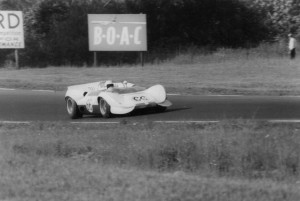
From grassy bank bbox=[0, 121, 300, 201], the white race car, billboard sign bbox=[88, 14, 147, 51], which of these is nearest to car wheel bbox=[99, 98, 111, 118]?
the white race car

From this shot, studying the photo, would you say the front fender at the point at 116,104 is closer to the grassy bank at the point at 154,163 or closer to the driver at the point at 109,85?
the driver at the point at 109,85

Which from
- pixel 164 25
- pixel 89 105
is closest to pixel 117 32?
pixel 164 25

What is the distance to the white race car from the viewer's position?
14.6 metres

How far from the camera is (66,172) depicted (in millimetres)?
7430

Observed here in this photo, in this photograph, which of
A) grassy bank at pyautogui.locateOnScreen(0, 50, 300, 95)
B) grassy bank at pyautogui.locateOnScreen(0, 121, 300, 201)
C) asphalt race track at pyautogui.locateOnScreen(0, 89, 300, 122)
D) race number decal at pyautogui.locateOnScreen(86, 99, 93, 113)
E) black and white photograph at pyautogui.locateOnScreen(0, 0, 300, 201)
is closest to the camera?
grassy bank at pyautogui.locateOnScreen(0, 121, 300, 201)

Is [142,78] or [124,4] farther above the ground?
[124,4]

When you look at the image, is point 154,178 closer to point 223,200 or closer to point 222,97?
point 223,200

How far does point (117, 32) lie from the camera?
3341 centimetres

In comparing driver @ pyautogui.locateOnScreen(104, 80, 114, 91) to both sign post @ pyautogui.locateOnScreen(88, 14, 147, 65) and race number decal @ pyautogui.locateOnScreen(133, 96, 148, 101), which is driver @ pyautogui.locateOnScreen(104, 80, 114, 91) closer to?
race number decal @ pyautogui.locateOnScreen(133, 96, 148, 101)

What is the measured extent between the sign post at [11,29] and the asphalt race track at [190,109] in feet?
49.9

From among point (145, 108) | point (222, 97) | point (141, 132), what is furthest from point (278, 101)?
point (141, 132)

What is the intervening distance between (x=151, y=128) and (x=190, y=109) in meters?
3.95

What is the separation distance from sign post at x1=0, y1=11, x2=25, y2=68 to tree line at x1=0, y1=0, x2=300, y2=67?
7284 millimetres

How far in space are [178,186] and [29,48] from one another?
39201 mm
